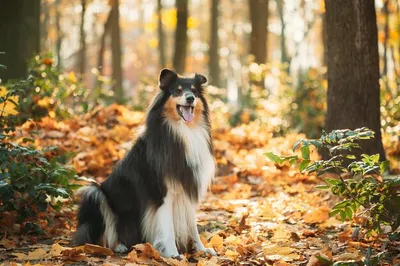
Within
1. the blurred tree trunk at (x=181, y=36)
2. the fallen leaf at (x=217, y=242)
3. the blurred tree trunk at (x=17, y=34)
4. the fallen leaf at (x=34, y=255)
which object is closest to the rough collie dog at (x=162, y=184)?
the fallen leaf at (x=217, y=242)

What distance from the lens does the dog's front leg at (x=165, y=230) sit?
573 centimetres

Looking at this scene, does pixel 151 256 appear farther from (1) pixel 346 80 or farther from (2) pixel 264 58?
(2) pixel 264 58

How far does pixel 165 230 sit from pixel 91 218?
0.79 metres

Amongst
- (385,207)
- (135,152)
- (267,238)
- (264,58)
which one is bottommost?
(267,238)

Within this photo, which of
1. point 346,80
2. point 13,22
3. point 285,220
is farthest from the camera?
point 13,22

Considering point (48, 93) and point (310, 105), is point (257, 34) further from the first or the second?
point (48, 93)

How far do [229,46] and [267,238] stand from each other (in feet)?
157

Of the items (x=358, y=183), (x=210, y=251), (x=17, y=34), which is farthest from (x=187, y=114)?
(x=17, y=34)

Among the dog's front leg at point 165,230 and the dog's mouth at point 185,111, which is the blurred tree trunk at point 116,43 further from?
the dog's front leg at point 165,230

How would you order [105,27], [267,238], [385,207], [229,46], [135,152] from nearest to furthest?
[385,207]
[135,152]
[267,238]
[105,27]
[229,46]

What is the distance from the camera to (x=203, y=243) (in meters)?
6.22

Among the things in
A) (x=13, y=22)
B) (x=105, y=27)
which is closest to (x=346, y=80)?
(x=13, y=22)

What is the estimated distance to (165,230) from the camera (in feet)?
18.9

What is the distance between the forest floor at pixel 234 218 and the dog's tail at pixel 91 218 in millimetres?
232
